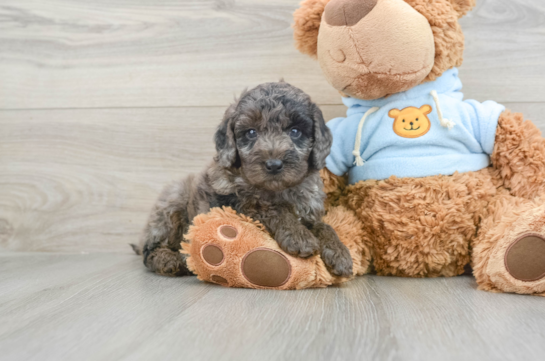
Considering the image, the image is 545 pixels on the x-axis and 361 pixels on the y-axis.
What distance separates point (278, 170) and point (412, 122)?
0.65m

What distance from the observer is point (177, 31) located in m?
2.53

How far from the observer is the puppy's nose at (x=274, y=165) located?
1576 millimetres

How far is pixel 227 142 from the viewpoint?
174 cm

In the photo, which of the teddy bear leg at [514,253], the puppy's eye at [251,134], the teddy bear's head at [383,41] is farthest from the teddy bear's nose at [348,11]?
the teddy bear leg at [514,253]

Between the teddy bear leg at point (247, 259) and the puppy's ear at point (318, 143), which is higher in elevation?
the puppy's ear at point (318, 143)

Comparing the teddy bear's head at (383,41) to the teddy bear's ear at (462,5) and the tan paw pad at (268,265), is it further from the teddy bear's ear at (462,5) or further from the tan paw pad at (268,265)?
the tan paw pad at (268,265)

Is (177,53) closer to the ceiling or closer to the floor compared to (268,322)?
closer to the ceiling

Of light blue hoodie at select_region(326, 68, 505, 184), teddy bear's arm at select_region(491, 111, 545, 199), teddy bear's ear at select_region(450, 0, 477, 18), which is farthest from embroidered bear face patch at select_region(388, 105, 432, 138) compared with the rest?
teddy bear's ear at select_region(450, 0, 477, 18)

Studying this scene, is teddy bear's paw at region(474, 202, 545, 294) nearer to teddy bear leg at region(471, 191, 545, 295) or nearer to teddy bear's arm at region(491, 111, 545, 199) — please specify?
teddy bear leg at region(471, 191, 545, 295)

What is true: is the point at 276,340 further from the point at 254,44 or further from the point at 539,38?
the point at 539,38

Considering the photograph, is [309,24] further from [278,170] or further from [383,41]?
[278,170]

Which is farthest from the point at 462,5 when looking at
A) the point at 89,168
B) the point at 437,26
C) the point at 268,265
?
the point at 89,168

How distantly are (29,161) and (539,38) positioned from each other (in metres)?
2.80

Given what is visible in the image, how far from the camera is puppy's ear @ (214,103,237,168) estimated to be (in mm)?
1725
